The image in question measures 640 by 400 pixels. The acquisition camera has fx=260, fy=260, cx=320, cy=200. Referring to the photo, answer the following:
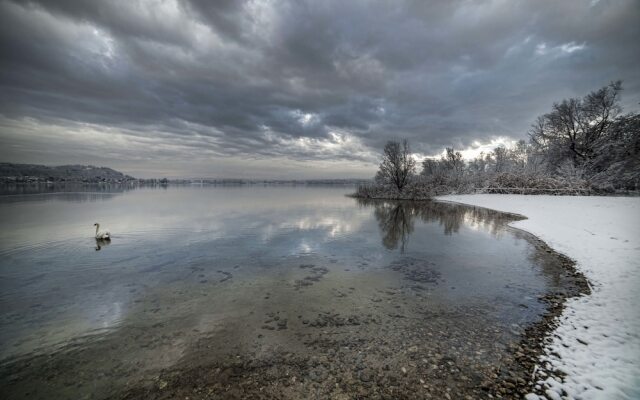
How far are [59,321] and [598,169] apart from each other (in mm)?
57904

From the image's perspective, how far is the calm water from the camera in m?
4.98

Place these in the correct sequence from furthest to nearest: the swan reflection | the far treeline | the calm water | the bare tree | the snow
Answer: the bare tree < the far treeline < the swan reflection < the calm water < the snow

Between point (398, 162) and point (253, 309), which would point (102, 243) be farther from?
point (398, 162)

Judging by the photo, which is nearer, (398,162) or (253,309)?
(253,309)

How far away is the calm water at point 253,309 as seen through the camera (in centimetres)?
498

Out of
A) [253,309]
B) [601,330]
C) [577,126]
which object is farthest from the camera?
[577,126]

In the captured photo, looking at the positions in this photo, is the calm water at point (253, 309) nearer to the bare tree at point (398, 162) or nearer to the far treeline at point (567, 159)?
the far treeline at point (567, 159)

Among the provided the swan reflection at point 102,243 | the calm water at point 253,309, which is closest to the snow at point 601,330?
the calm water at point 253,309

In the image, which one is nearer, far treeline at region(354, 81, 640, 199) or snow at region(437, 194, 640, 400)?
snow at region(437, 194, 640, 400)

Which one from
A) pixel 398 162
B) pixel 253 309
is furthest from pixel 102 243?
pixel 398 162

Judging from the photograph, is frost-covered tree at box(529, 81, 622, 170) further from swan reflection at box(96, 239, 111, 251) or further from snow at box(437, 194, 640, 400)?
swan reflection at box(96, 239, 111, 251)

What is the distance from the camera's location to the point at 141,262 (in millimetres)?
11383

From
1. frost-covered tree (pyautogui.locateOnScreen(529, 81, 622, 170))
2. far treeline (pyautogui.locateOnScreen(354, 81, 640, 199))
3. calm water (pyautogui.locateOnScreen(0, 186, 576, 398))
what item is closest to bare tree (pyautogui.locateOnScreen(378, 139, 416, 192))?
far treeline (pyautogui.locateOnScreen(354, 81, 640, 199))

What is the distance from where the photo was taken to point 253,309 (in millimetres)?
7250
